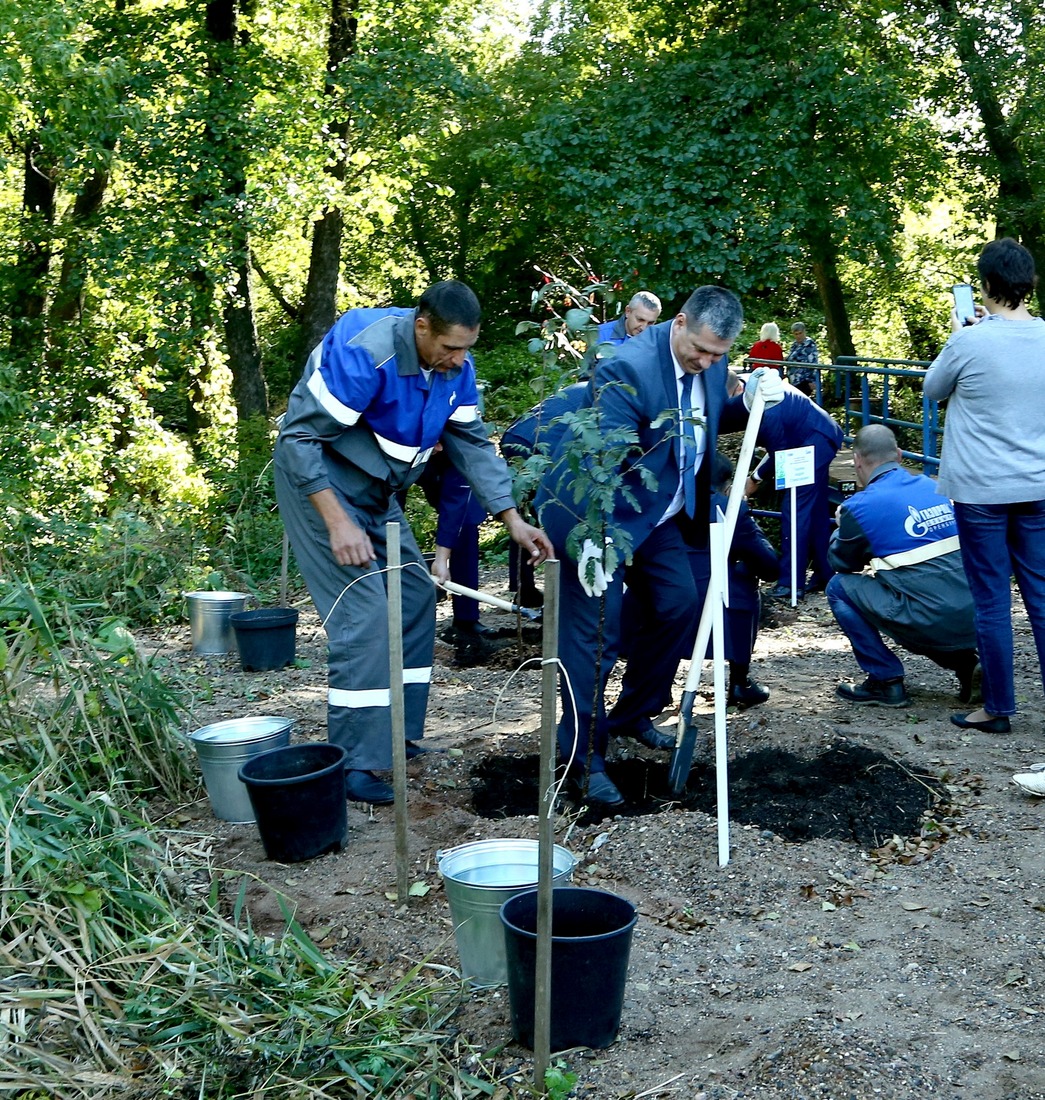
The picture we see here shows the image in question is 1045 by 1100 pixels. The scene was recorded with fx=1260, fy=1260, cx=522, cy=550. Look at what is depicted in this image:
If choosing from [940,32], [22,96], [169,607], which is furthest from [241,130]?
[940,32]

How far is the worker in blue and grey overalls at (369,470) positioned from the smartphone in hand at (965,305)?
6.84ft

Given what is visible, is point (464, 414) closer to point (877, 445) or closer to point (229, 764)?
point (229, 764)

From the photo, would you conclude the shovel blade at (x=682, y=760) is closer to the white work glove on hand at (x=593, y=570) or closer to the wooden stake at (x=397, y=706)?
the white work glove on hand at (x=593, y=570)

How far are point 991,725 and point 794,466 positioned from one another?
9.28 feet

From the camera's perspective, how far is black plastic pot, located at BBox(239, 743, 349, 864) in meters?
4.11

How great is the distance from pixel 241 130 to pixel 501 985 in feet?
34.9

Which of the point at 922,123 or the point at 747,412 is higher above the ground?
the point at 922,123

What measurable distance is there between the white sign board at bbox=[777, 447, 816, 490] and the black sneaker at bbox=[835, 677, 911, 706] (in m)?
2.11

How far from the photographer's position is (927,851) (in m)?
4.25

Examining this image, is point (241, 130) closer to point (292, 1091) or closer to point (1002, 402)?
point (1002, 402)

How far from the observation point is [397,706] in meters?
3.71

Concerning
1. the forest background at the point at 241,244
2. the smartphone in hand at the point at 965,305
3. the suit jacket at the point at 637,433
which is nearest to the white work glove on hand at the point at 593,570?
the suit jacket at the point at 637,433

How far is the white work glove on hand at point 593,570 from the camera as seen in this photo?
13.7 ft

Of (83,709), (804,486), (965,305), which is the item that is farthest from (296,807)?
(804,486)
